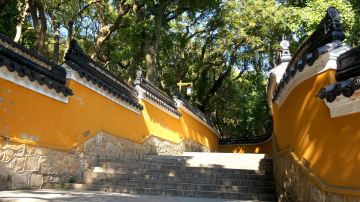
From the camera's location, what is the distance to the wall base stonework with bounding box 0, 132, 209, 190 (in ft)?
20.8

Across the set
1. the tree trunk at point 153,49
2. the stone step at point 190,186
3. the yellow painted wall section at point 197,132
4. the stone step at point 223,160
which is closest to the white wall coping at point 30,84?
the stone step at point 190,186

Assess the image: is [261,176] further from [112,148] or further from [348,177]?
[348,177]

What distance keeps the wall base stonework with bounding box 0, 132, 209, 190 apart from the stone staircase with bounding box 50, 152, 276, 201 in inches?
10.2

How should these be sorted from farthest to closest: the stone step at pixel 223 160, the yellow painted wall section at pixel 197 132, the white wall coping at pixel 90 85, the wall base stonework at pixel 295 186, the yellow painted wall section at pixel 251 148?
the yellow painted wall section at pixel 251 148 < the yellow painted wall section at pixel 197 132 < the stone step at pixel 223 160 < the white wall coping at pixel 90 85 < the wall base stonework at pixel 295 186

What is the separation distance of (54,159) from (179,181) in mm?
2662

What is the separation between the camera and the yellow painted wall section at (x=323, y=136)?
12.3ft

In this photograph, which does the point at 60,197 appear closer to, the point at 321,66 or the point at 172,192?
the point at 172,192

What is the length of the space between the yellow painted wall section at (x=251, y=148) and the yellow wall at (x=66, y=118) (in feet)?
22.4

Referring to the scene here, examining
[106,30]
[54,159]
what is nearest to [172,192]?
[54,159]

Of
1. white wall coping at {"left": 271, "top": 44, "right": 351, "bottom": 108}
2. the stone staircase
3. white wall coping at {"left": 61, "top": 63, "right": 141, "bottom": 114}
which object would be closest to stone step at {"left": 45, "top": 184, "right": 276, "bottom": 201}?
the stone staircase

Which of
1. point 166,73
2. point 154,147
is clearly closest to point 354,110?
point 154,147

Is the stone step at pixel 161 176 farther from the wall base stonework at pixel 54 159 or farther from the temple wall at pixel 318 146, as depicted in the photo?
the temple wall at pixel 318 146

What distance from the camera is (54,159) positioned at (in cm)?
749

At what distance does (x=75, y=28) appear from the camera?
21234 mm
